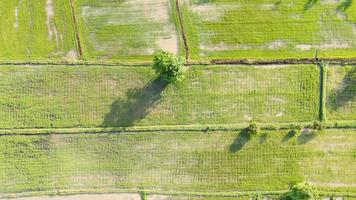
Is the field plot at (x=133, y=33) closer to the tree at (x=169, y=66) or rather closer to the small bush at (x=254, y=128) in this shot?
the tree at (x=169, y=66)

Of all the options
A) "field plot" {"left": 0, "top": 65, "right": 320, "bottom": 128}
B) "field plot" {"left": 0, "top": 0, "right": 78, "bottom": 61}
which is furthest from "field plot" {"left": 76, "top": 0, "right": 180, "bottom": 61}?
"field plot" {"left": 0, "top": 0, "right": 78, "bottom": 61}

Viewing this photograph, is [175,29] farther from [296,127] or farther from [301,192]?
[301,192]

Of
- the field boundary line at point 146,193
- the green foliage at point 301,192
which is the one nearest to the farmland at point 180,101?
the field boundary line at point 146,193

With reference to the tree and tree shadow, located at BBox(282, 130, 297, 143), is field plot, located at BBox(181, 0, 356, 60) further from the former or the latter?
tree shadow, located at BBox(282, 130, 297, 143)

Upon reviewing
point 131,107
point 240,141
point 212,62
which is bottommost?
point 240,141

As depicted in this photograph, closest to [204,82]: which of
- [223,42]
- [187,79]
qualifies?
[187,79]

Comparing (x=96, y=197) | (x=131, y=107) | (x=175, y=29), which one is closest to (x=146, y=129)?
(x=131, y=107)
